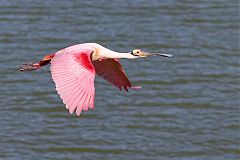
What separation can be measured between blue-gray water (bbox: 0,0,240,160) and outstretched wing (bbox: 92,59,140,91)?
3.56 meters

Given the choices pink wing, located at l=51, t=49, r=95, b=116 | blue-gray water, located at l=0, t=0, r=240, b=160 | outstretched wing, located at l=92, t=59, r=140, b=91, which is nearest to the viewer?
pink wing, located at l=51, t=49, r=95, b=116

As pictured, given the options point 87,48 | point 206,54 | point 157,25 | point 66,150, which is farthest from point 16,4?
point 87,48

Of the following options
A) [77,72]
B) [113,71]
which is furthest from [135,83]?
[77,72]

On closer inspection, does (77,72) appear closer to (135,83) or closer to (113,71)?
(113,71)

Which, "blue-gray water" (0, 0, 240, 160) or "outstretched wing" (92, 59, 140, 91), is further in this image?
"blue-gray water" (0, 0, 240, 160)

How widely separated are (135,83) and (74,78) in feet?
21.5

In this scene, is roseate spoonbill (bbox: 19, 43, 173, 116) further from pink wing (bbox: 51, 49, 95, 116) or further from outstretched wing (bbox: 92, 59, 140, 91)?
outstretched wing (bbox: 92, 59, 140, 91)

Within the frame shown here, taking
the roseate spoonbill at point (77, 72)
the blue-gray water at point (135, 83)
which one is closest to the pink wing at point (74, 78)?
the roseate spoonbill at point (77, 72)

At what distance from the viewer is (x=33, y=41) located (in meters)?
18.7

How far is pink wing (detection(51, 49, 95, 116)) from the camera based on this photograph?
33.8ft

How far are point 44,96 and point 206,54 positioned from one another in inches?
127

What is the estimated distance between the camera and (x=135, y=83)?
56.5ft

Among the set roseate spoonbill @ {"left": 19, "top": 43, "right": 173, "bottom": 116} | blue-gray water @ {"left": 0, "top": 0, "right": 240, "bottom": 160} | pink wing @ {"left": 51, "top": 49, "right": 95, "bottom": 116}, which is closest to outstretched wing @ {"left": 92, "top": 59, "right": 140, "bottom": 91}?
roseate spoonbill @ {"left": 19, "top": 43, "right": 173, "bottom": 116}

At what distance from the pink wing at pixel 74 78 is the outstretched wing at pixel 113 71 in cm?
92
